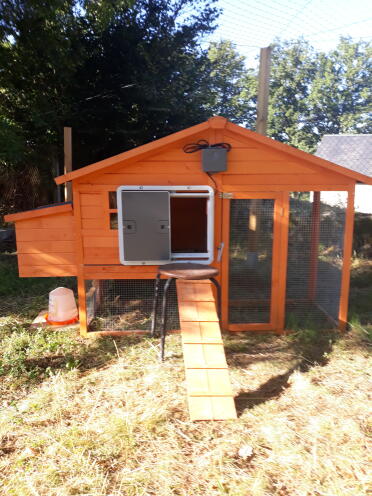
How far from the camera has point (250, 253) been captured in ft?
14.1

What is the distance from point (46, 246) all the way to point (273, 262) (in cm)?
248

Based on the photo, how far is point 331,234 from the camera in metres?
4.34

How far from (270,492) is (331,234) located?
2.91 m

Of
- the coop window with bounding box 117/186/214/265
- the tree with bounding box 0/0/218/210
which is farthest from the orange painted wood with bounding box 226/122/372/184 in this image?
the tree with bounding box 0/0/218/210

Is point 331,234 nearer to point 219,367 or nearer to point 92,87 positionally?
point 219,367

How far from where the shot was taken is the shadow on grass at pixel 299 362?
3.10m

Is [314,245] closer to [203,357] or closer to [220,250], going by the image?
[220,250]

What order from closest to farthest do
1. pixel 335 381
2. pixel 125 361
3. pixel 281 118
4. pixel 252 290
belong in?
pixel 335 381 → pixel 125 361 → pixel 252 290 → pixel 281 118

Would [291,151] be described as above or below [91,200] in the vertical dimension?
above

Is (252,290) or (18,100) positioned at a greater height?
(18,100)

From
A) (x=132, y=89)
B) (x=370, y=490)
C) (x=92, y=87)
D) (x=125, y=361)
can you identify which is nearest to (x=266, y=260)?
(x=125, y=361)

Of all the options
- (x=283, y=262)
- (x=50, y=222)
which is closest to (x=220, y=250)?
(x=283, y=262)

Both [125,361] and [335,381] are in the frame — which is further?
[125,361]

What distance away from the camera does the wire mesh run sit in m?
4.52
